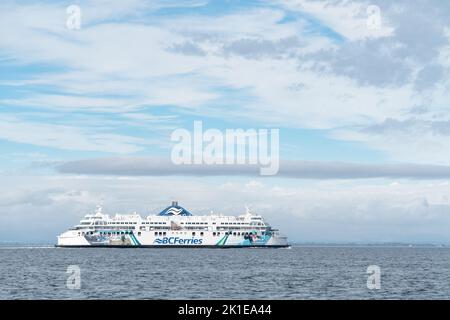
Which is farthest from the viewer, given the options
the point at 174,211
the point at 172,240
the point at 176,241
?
the point at 174,211

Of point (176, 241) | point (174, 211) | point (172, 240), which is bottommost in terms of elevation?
point (176, 241)

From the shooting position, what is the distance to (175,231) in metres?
173

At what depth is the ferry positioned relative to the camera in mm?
171875

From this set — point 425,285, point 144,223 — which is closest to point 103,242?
point 144,223

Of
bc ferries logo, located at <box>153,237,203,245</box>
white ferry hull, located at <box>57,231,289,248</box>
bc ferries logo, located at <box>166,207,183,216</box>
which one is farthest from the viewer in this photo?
bc ferries logo, located at <box>166,207,183,216</box>

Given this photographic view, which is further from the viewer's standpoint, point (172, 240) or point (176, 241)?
point (176, 241)

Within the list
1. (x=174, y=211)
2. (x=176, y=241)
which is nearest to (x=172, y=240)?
(x=176, y=241)

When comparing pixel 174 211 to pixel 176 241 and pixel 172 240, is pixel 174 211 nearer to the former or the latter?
pixel 172 240

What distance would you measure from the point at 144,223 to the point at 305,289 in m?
121

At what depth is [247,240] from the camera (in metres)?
172

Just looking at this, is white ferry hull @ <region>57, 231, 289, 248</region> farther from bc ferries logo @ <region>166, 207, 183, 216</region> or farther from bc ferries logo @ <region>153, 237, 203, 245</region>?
bc ferries logo @ <region>166, 207, 183, 216</region>

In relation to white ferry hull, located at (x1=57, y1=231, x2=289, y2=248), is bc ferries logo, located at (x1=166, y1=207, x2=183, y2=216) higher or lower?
higher

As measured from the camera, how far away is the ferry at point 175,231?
172 meters
